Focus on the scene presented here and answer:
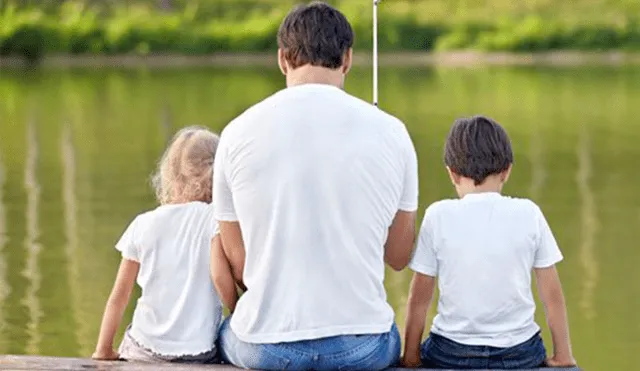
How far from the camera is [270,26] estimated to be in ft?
105

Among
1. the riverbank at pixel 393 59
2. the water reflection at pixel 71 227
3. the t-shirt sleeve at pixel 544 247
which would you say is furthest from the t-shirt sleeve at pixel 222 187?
the riverbank at pixel 393 59

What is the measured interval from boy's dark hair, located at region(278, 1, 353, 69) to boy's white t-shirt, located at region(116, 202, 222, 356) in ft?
1.57

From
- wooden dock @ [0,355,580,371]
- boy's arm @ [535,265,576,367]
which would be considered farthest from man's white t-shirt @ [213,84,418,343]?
boy's arm @ [535,265,576,367]

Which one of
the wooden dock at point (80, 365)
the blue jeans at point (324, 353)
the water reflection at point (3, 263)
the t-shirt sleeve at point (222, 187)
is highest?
the t-shirt sleeve at point (222, 187)

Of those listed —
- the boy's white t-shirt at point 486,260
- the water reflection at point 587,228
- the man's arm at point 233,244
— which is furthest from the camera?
the water reflection at point 587,228

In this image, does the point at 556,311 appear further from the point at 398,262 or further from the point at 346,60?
the point at 346,60

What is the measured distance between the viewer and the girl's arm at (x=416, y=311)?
3.21 metres

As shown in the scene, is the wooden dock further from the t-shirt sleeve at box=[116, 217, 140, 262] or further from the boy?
the t-shirt sleeve at box=[116, 217, 140, 262]

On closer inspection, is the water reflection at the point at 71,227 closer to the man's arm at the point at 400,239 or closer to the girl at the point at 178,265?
the girl at the point at 178,265

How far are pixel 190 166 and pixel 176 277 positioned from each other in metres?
0.23

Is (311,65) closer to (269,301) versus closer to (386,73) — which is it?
(269,301)

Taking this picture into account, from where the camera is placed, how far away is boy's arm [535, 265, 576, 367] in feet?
10.5

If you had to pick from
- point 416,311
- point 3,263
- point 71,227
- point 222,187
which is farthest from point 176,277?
point 71,227

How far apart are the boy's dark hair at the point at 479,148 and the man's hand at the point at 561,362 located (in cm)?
39
